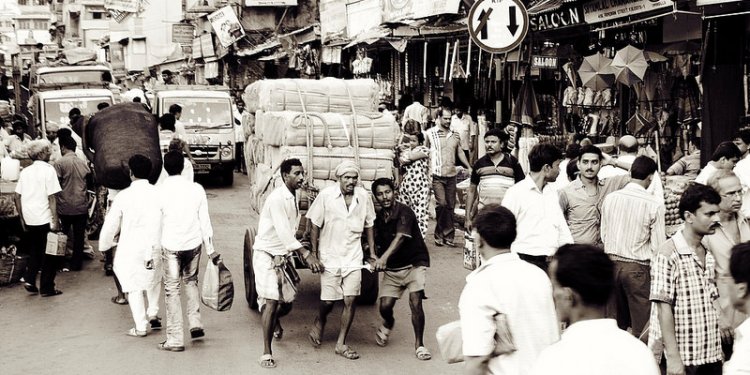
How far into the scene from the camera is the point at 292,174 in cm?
774

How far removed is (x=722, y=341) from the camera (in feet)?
17.9

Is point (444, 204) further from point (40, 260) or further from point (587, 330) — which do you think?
point (587, 330)

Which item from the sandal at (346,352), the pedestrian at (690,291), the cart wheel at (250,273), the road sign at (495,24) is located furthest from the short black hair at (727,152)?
the cart wheel at (250,273)

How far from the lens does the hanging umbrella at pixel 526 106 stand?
16.2 metres

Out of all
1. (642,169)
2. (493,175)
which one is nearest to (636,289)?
(642,169)

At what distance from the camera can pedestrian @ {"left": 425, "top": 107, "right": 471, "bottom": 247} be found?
43.5 feet

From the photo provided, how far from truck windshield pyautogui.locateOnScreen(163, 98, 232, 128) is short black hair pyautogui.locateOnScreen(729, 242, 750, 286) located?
18192 mm

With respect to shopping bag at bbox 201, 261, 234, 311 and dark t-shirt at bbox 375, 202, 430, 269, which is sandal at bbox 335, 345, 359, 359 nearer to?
dark t-shirt at bbox 375, 202, 430, 269

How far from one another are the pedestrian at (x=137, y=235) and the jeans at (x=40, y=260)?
2.03m

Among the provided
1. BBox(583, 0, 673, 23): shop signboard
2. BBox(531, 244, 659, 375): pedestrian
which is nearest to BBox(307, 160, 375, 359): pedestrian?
BBox(531, 244, 659, 375): pedestrian

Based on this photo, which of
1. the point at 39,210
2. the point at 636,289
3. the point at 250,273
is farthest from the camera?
the point at 39,210

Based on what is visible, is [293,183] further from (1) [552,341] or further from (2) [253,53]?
(2) [253,53]

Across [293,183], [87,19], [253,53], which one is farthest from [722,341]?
[87,19]

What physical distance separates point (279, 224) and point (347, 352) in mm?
1271
